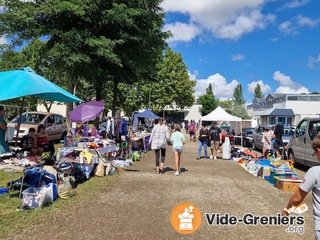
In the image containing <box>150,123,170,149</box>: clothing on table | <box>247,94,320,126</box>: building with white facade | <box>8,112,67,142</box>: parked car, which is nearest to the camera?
<box>150,123,170,149</box>: clothing on table

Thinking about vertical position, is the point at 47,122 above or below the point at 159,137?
above

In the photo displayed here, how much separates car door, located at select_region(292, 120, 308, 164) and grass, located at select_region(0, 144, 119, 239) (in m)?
8.01

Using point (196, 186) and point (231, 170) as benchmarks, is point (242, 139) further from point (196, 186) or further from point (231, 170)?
point (196, 186)

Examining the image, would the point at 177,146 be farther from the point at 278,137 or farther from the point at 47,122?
the point at 47,122

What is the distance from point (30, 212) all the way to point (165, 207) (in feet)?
8.33

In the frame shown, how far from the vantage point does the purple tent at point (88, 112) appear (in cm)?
1368

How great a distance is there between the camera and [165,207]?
225 inches

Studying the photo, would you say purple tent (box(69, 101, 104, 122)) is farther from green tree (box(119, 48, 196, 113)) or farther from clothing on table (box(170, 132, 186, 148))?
green tree (box(119, 48, 196, 113))

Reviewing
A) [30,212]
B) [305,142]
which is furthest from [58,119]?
[305,142]

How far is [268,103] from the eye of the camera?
51125 mm

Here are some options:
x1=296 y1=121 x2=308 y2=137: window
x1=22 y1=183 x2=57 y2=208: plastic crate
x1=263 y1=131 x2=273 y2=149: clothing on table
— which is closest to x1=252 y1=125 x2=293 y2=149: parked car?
x1=263 y1=131 x2=273 y2=149: clothing on table

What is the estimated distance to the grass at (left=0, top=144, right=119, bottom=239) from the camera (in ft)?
14.6

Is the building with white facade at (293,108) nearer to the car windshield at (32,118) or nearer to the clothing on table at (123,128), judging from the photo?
the clothing on table at (123,128)

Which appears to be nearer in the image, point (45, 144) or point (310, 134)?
point (45, 144)
